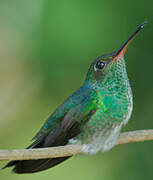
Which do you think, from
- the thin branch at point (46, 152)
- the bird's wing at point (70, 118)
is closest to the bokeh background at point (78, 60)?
the bird's wing at point (70, 118)

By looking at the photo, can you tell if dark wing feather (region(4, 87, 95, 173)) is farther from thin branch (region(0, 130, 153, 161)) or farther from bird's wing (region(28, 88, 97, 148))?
thin branch (region(0, 130, 153, 161))

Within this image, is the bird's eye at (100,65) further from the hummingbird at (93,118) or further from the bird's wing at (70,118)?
the bird's wing at (70,118)

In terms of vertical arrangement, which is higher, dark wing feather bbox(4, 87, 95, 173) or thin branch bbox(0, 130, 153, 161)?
thin branch bbox(0, 130, 153, 161)

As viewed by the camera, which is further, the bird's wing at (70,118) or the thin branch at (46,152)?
the bird's wing at (70,118)

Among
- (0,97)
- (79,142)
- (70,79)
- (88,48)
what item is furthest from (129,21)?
(0,97)

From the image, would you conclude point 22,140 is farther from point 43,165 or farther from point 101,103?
point 101,103

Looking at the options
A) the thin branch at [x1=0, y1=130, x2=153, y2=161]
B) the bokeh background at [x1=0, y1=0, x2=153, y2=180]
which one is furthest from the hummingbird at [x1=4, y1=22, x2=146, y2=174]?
the bokeh background at [x1=0, y1=0, x2=153, y2=180]

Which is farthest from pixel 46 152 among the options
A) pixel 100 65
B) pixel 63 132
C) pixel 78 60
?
pixel 78 60

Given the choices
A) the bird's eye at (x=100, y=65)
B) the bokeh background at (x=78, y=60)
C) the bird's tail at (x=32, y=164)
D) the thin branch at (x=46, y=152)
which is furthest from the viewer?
the bokeh background at (x=78, y=60)
